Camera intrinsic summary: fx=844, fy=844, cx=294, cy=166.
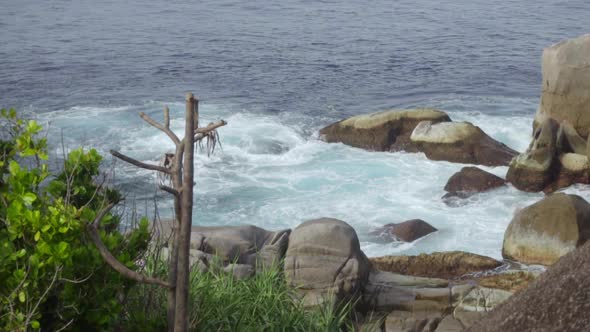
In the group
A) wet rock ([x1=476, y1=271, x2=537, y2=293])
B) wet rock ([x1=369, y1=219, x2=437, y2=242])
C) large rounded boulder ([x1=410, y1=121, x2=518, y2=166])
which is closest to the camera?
wet rock ([x1=476, y1=271, x2=537, y2=293])

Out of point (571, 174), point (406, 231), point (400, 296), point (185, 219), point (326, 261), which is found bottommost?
point (406, 231)

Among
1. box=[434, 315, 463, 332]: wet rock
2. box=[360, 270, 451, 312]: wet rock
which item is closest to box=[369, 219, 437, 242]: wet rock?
box=[360, 270, 451, 312]: wet rock

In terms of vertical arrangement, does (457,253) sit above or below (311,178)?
above

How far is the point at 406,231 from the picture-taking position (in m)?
18.3

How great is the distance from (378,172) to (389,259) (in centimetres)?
712

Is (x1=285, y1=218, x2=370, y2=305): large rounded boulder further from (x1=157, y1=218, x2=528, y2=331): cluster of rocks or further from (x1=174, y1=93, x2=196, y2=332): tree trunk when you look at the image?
(x1=174, y1=93, x2=196, y2=332): tree trunk

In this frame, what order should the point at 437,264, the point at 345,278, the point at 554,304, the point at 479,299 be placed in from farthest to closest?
the point at 437,264 → the point at 479,299 → the point at 345,278 → the point at 554,304

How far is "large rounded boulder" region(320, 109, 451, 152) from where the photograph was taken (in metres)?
24.9

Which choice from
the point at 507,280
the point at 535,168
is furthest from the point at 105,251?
the point at 535,168

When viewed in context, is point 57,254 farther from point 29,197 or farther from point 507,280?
point 507,280

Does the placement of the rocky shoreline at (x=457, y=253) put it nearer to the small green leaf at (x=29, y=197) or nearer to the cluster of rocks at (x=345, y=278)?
the cluster of rocks at (x=345, y=278)

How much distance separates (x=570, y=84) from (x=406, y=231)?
27.5 ft

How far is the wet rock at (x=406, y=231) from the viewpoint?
1830cm

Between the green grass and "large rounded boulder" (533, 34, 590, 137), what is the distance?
641 inches
